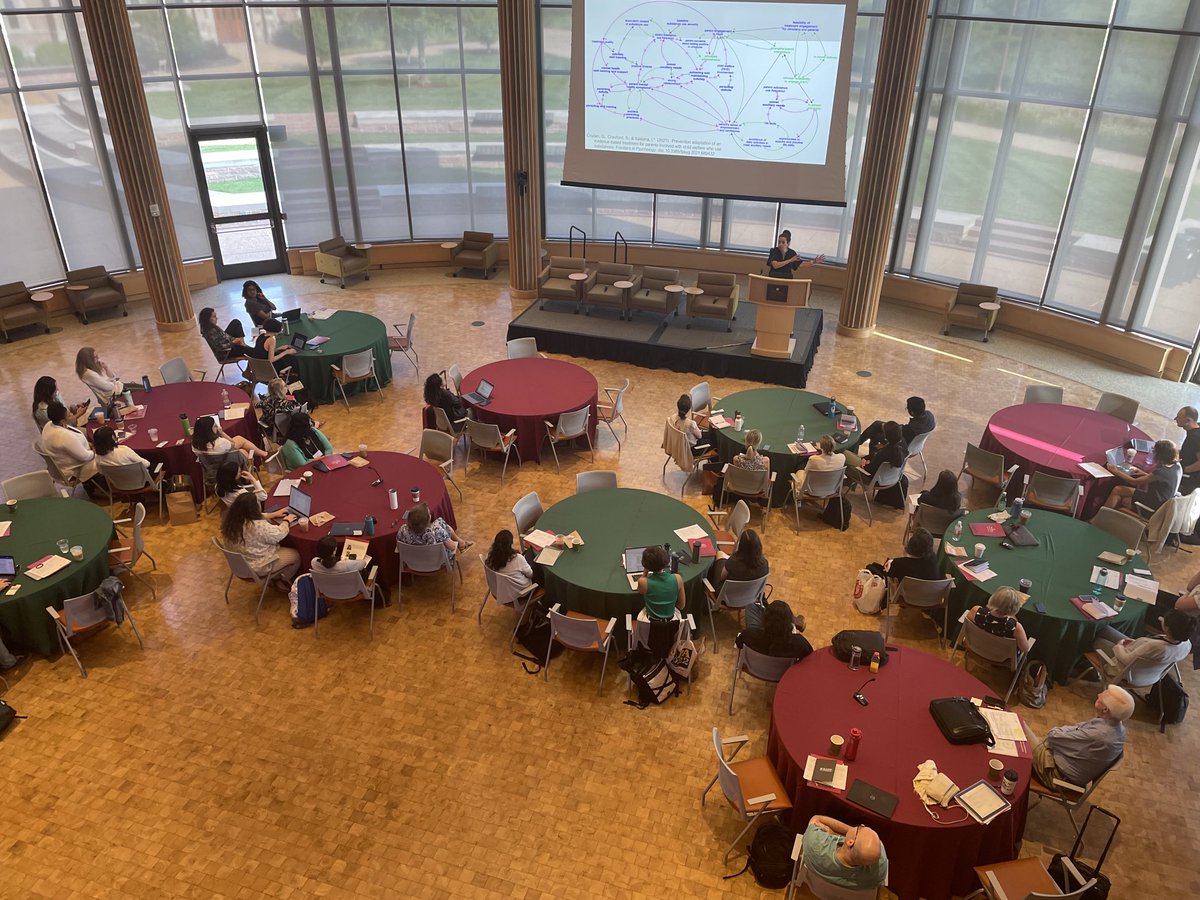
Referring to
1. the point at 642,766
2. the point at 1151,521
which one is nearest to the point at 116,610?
the point at 642,766

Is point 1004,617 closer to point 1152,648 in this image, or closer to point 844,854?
point 1152,648

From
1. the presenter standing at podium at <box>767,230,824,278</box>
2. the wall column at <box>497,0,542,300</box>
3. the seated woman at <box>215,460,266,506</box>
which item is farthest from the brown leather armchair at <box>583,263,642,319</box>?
the seated woman at <box>215,460,266,506</box>

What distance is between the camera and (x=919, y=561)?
7566mm

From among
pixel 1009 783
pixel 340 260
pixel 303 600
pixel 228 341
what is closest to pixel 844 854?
→ pixel 1009 783

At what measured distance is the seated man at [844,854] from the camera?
4863mm

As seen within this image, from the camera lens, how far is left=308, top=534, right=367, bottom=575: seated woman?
743 cm

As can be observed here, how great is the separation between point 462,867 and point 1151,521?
7611 millimetres

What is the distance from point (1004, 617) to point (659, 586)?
2805 millimetres

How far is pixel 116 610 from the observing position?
761 centimetres

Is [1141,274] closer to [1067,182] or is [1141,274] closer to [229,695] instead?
[1067,182]

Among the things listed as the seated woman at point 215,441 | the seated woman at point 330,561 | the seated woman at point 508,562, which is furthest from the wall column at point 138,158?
the seated woman at point 508,562

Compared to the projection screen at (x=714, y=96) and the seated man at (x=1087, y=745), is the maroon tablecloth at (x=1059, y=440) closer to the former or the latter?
the seated man at (x=1087, y=745)

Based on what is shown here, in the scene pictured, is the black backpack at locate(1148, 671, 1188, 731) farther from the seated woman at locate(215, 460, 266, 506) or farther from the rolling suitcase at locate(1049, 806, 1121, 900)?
the seated woman at locate(215, 460, 266, 506)

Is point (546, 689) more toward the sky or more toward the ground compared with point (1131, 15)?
more toward the ground
